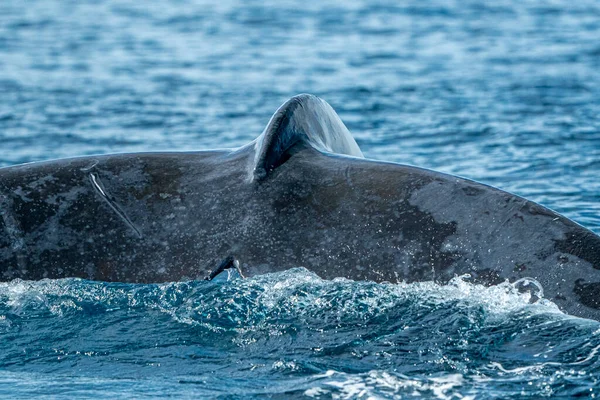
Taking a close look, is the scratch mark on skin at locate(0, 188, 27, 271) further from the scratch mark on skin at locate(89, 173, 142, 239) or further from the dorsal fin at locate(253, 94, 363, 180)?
the dorsal fin at locate(253, 94, 363, 180)

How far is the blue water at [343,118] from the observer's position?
417 centimetres

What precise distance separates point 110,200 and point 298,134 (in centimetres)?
93

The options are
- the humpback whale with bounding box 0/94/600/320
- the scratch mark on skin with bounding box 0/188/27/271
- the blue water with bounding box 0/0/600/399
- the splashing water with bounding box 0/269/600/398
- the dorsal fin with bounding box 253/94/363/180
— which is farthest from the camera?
the dorsal fin with bounding box 253/94/363/180

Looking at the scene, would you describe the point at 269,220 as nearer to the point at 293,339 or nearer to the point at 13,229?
the point at 293,339

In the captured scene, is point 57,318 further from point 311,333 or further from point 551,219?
point 551,219

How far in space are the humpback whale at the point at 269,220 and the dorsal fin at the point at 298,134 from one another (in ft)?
0.03

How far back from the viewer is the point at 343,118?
12.4 meters

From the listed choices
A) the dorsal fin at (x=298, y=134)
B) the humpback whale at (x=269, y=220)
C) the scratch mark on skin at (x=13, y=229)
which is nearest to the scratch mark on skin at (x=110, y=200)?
the humpback whale at (x=269, y=220)

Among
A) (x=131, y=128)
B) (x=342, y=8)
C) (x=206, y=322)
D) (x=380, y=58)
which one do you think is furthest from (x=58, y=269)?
(x=342, y=8)

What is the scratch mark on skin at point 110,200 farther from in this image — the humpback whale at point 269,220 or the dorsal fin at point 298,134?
the dorsal fin at point 298,134

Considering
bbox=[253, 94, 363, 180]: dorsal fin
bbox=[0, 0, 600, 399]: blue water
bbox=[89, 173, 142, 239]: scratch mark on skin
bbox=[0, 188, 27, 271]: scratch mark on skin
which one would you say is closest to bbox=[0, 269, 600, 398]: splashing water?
bbox=[0, 0, 600, 399]: blue water

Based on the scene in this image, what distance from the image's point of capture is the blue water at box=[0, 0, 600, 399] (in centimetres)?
417

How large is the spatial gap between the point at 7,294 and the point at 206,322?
89 centimetres

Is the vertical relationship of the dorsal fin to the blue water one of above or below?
above
